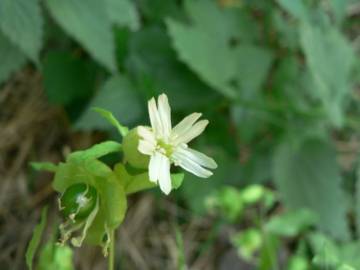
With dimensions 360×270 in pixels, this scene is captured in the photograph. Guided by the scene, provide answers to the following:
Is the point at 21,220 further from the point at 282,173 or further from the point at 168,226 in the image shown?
the point at 282,173

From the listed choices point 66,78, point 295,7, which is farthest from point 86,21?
point 295,7

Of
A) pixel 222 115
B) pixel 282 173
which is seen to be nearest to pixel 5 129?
pixel 222 115

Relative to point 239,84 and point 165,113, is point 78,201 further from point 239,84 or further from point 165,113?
point 239,84

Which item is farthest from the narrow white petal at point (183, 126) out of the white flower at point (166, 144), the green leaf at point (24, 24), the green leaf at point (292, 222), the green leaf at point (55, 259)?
the green leaf at point (292, 222)

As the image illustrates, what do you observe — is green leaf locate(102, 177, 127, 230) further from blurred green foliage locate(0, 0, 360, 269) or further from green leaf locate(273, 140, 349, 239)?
green leaf locate(273, 140, 349, 239)

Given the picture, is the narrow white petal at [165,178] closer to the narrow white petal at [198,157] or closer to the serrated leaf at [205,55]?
the narrow white petal at [198,157]

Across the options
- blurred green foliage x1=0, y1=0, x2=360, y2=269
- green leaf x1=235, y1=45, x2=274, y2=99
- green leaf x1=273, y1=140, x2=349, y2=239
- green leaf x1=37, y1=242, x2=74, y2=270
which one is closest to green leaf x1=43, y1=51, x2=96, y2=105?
blurred green foliage x1=0, y1=0, x2=360, y2=269
